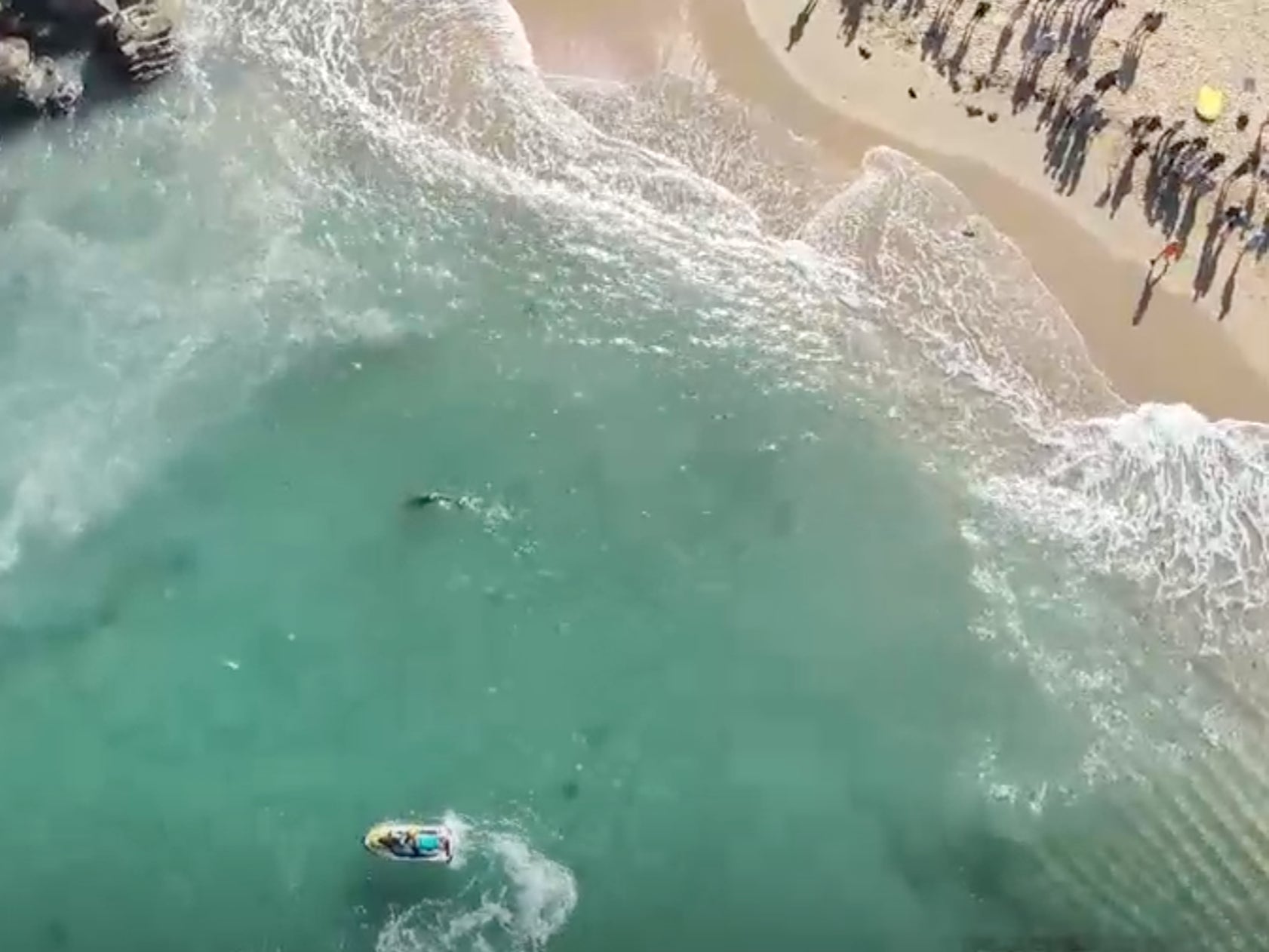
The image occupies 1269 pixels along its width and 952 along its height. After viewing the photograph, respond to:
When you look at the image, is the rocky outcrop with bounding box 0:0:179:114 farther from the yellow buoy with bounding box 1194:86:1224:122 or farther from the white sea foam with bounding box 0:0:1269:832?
the yellow buoy with bounding box 1194:86:1224:122

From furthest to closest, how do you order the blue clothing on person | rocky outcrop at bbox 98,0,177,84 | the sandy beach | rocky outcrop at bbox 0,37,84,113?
rocky outcrop at bbox 98,0,177,84
rocky outcrop at bbox 0,37,84,113
the sandy beach
the blue clothing on person

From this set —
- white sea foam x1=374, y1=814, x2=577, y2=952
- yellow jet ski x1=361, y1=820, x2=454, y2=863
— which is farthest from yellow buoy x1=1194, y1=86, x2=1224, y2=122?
yellow jet ski x1=361, y1=820, x2=454, y2=863

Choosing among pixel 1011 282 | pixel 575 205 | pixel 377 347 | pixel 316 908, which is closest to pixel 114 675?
pixel 316 908

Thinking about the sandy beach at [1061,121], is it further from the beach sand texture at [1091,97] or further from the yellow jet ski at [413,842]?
the yellow jet ski at [413,842]

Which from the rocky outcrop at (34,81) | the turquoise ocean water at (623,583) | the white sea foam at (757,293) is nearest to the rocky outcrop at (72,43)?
the rocky outcrop at (34,81)

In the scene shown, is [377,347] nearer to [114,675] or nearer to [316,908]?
[114,675]
